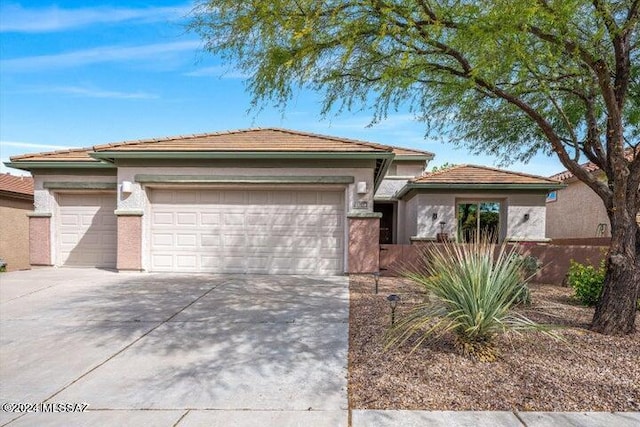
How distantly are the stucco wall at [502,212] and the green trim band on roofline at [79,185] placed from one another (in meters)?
10.3

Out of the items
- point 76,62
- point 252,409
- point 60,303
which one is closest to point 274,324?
point 252,409

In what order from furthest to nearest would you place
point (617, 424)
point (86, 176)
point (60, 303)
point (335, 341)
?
point (86, 176)
point (60, 303)
point (335, 341)
point (617, 424)

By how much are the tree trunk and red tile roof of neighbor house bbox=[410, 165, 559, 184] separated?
28.7 feet

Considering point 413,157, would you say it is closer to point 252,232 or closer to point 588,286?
point 252,232

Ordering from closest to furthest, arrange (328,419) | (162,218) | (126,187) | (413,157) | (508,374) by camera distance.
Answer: (328,419) < (508,374) < (126,187) < (162,218) < (413,157)

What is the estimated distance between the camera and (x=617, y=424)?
3.18 metres

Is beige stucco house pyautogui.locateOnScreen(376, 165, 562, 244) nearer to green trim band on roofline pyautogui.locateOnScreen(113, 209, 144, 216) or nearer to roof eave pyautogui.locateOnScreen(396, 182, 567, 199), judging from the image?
roof eave pyautogui.locateOnScreen(396, 182, 567, 199)

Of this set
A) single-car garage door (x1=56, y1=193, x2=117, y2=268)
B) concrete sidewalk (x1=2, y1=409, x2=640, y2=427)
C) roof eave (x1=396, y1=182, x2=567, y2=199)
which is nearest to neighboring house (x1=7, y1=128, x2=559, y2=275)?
single-car garage door (x1=56, y1=193, x2=117, y2=268)

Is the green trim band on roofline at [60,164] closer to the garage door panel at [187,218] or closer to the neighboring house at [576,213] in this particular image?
the garage door panel at [187,218]

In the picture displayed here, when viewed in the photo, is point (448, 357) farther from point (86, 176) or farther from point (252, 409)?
point (86, 176)

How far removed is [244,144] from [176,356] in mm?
7453

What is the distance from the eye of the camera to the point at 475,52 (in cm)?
555

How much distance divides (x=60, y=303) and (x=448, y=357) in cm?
708

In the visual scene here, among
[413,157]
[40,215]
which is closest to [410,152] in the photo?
[413,157]
